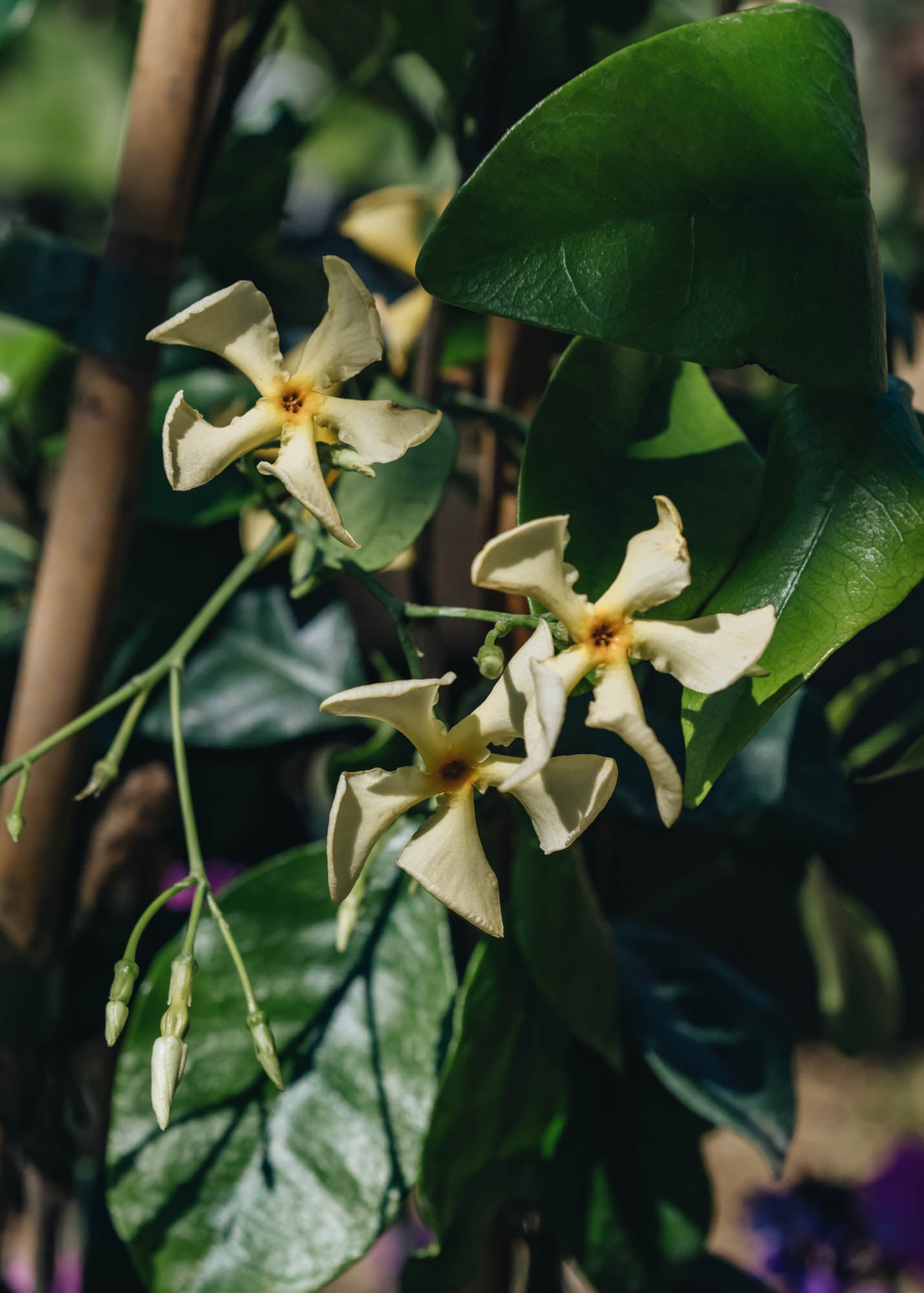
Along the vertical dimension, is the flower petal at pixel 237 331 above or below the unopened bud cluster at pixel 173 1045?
above

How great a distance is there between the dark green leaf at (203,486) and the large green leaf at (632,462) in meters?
0.17

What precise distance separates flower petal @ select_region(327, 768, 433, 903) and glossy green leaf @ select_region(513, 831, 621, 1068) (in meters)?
0.09

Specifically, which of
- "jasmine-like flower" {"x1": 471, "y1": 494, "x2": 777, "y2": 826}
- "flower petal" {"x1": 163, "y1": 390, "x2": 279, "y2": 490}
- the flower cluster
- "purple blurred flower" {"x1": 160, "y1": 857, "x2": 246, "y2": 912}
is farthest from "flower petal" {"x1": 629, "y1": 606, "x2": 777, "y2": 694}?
the flower cluster

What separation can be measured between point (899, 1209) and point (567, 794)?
0.78m

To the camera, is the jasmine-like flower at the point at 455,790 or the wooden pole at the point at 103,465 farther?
the wooden pole at the point at 103,465

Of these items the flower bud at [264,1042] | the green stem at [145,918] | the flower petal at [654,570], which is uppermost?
the flower petal at [654,570]

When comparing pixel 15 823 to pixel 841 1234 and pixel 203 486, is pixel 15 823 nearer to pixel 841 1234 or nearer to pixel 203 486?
pixel 203 486

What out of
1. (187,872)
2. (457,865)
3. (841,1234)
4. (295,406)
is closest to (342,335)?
(295,406)

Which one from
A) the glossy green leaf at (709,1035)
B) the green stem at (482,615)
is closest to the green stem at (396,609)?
the green stem at (482,615)

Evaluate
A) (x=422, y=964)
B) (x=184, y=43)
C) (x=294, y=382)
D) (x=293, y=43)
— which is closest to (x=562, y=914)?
(x=422, y=964)

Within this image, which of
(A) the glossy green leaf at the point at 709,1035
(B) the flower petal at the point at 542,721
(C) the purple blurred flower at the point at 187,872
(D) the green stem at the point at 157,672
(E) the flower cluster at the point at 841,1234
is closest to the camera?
(B) the flower petal at the point at 542,721

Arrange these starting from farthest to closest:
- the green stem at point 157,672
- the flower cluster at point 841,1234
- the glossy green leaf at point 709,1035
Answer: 1. the flower cluster at point 841,1234
2. the glossy green leaf at point 709,1035
3. the green stem at point 157,672

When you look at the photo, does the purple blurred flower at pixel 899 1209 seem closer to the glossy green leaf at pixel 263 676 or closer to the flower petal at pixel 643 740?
the glossy green leaf at pixel 263 676

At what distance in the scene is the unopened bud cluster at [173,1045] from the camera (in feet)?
0.82
